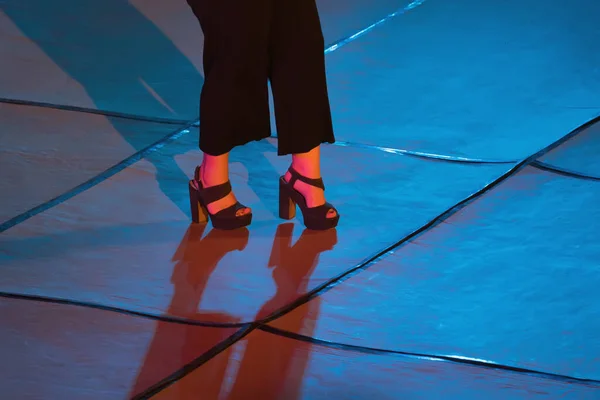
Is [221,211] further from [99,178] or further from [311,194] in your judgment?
[99,178]

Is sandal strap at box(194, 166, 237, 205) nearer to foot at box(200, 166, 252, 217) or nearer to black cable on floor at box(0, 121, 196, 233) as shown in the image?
foot at box(200, 166, 252, 217)

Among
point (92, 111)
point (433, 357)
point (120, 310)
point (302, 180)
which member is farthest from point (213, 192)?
point (92, 111)

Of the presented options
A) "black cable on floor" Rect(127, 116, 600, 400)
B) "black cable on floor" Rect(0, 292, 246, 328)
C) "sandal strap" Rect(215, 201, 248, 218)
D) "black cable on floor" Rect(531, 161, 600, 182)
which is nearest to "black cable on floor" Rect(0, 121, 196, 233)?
"black cable on floor" Rect(0, 292, 246, 328)

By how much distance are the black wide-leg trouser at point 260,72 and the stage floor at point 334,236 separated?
25 cm

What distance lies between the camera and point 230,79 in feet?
6.46

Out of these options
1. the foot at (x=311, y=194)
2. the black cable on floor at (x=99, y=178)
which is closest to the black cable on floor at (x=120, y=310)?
the black cable on floor at (x=99, y=178)

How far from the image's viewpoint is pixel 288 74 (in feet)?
6.58

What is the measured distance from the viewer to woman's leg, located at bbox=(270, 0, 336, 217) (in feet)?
6.46

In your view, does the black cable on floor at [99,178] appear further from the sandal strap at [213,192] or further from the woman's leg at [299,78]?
the woman's leg at [299,78]

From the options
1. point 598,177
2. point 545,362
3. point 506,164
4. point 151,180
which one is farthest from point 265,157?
point 545,362

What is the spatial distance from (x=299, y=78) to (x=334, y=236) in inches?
15.5

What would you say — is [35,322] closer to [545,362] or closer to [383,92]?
[545,362]

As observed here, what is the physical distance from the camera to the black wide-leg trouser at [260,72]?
1916 millimetres

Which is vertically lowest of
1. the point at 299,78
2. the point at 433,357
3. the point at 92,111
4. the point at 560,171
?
the point at 433,357
